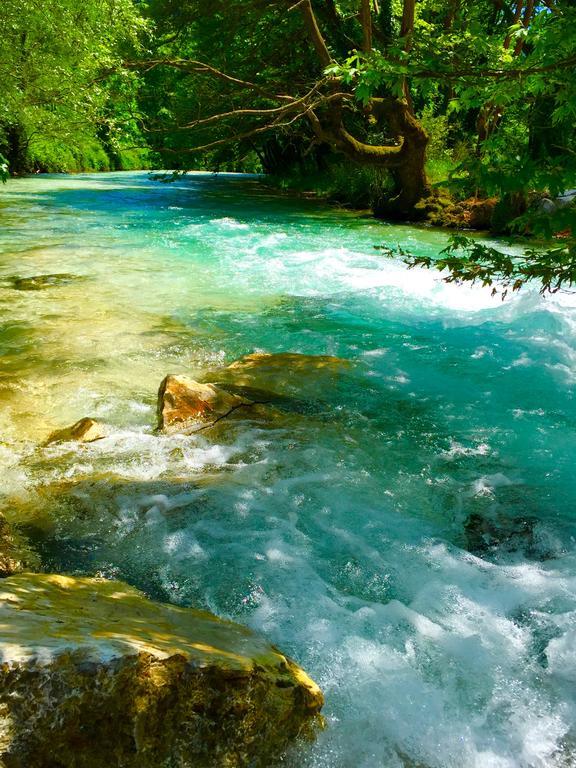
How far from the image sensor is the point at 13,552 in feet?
10.5

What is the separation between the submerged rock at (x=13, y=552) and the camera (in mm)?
3002

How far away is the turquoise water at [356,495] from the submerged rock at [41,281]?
1.09ft

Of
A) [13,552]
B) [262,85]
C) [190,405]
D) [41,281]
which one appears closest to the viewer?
[13,552]

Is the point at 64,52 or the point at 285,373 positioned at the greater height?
the point at 64,52

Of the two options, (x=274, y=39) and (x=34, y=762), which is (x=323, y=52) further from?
(x=34, y=762)

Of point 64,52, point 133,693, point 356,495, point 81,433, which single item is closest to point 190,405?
point 81,433

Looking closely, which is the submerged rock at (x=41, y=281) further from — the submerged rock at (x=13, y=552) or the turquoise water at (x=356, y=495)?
the submerged rock at (x=13, y=552)

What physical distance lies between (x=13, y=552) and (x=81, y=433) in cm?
162

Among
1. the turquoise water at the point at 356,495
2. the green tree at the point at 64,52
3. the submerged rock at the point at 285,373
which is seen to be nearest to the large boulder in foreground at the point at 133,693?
the turquoise water at the point at 356,495

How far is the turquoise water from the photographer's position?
2.61 metres

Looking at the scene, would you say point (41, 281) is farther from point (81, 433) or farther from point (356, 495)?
point (356, 495)

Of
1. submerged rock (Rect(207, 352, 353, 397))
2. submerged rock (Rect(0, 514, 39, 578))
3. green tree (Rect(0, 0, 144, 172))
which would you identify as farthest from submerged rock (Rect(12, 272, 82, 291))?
submerged rock (Rect(0, 514, 39, 578))

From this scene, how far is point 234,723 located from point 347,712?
685 mm

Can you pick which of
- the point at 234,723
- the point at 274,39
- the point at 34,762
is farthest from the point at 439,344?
the point at 274,39
